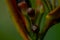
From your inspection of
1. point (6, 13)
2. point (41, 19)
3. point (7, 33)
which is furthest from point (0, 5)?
point (41, 19)

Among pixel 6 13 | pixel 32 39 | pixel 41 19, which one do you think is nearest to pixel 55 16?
pixel 41 19

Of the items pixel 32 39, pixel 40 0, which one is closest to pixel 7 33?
pixel 32 39

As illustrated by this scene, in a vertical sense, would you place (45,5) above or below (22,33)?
above

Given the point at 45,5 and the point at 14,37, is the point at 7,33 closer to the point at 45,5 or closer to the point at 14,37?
the point at 14,37

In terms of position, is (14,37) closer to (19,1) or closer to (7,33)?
(7,33)

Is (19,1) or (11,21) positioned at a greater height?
(19,1)

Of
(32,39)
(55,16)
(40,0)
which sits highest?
(40,0)

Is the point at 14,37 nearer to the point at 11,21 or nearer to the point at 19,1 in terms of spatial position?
the point at 11,21
